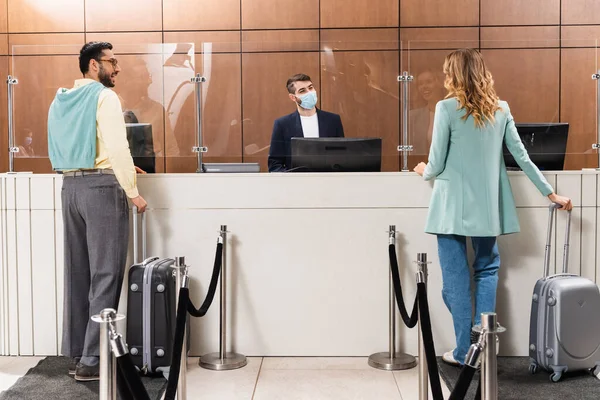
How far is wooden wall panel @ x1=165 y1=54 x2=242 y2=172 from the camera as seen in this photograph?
4066 millimetres

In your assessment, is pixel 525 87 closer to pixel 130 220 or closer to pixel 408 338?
pixel 408 338

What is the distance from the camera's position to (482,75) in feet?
11.3

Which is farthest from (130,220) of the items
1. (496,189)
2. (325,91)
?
(496,189)

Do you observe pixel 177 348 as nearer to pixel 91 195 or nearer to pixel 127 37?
pixel 91 195

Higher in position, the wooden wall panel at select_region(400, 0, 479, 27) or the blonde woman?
the wooden wall panel at select_region(400, 0, 479, 27)

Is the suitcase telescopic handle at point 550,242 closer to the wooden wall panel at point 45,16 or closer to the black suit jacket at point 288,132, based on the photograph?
the black suit jacket at point 288,132

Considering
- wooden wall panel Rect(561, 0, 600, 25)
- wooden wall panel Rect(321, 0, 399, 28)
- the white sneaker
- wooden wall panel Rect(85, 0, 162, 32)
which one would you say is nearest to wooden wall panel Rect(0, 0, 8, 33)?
wooden wall panel Rect(85, 0, 162, 32)

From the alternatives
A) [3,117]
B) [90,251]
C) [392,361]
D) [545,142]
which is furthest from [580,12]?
[3,117]

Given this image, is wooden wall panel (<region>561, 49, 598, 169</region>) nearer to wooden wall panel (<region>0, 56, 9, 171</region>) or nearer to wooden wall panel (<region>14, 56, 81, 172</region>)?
wooden wall panel (<region>14, 56, 81, 172</region>)

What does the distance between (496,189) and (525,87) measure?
3.06 feet

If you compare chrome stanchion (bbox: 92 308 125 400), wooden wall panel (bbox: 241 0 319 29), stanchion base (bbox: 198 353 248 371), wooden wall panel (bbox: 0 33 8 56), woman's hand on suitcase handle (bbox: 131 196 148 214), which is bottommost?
stanchion base (bbox: 198 353 248 371)

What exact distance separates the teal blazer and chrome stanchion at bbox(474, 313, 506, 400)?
1.55 m

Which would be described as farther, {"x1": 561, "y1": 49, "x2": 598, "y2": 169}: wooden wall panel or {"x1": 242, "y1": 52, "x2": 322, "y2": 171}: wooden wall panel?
{"x1": 242, "y1": 52, "x2": 322, "y2": 171}: wooden wall panel

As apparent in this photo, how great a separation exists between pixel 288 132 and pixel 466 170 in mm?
1199
